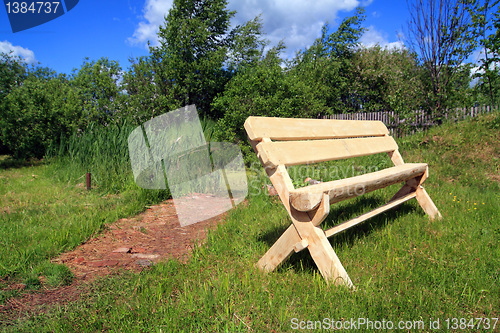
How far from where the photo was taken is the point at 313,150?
2.41m

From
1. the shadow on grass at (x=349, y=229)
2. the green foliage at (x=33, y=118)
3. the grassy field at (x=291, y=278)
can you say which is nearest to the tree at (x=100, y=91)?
the green foliage at (x=33, y=118)

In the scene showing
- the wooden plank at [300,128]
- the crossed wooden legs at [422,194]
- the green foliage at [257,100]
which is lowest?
the crossed wooden legs at [422,194]

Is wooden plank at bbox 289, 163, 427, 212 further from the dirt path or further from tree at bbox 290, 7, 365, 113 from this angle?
tree at bbox 290, 7, 365, 113

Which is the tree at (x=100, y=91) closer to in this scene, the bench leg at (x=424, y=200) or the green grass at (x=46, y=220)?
the green grass at (x=46, y=220)

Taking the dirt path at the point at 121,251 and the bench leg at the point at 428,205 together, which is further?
the bench leg at the point at 428,205

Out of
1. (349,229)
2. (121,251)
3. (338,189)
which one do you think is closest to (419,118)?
(349,229)

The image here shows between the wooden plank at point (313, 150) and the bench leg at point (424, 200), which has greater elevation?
the wooden plank at point (313, 150)

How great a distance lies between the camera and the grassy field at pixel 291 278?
1.63m

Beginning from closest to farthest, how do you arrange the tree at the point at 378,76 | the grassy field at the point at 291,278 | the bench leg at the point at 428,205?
the grassy field at the point at 291,278
the bench leg at the point at 428,205
the tree at the point at 378,76

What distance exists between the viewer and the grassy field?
163cm

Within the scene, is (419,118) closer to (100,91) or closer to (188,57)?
(188,57)

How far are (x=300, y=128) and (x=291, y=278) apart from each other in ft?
3.74

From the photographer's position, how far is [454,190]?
13.9ft

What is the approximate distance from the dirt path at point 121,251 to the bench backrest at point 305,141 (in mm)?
1201
